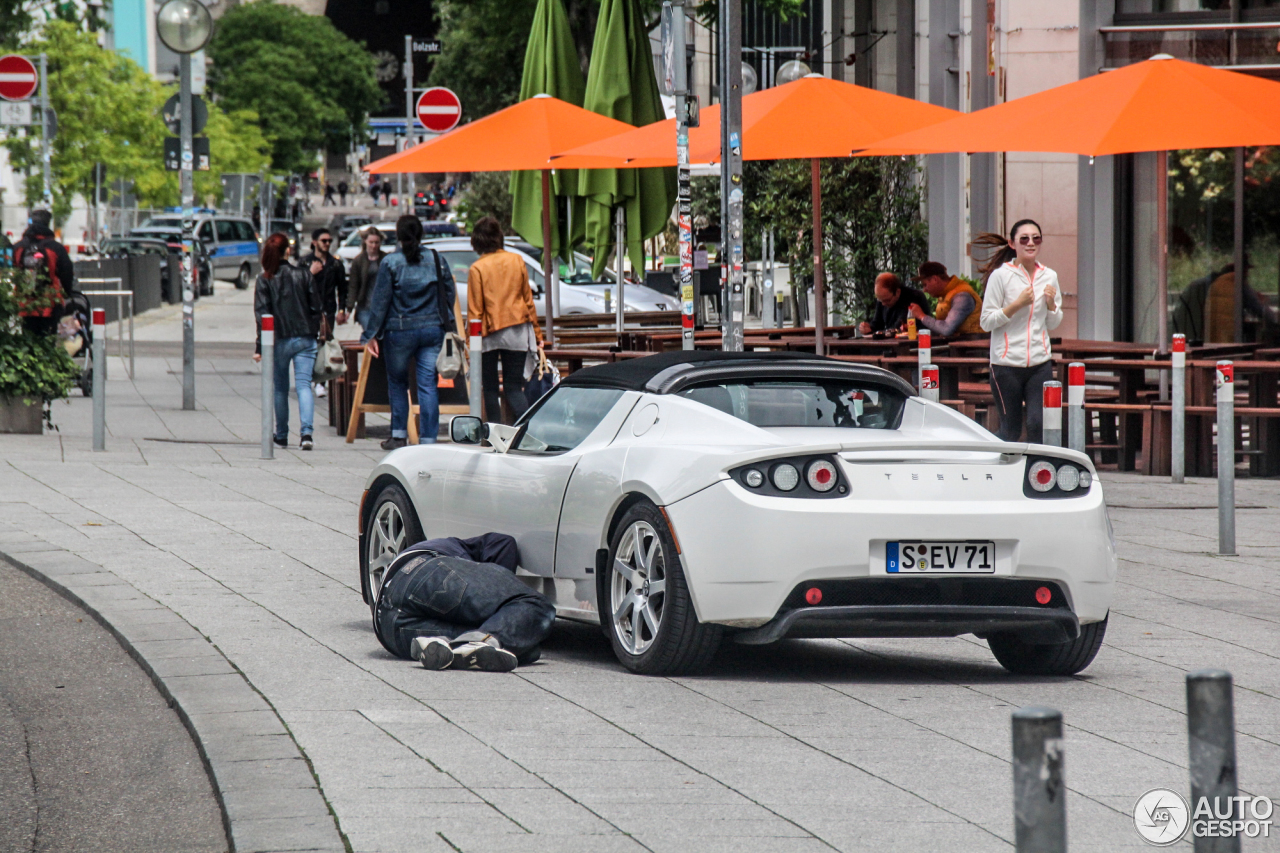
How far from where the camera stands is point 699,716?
600 cm

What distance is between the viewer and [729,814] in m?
4.78

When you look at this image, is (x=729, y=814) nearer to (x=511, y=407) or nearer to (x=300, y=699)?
(x=300, y=699)

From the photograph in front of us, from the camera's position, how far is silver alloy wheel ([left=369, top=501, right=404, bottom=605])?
26.3 ft

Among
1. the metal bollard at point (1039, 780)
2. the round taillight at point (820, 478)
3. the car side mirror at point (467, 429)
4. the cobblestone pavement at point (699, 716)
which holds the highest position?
the car side mirror at point (467, 429)

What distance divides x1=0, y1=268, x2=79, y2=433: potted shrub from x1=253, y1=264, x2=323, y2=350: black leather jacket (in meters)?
1.80

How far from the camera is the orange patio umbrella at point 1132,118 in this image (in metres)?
12.6

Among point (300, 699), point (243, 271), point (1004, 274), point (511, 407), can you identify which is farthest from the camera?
point (243, 271)

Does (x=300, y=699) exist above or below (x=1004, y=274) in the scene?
below

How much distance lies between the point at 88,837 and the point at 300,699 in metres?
1.34

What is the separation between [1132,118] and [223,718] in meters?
8.73

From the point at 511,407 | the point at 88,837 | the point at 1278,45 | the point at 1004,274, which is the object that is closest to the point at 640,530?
the point at 88,837

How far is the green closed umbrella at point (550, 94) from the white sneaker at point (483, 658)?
1109 cm

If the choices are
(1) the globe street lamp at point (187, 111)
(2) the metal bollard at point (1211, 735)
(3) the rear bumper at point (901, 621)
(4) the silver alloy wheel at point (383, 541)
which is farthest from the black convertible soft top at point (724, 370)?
(1) the globe street lamp at point (187, 111)

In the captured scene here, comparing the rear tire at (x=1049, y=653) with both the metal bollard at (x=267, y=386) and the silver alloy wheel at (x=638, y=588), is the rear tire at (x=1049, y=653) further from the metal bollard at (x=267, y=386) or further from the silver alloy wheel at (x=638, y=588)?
the metal bollard at (x=267, y=386)
